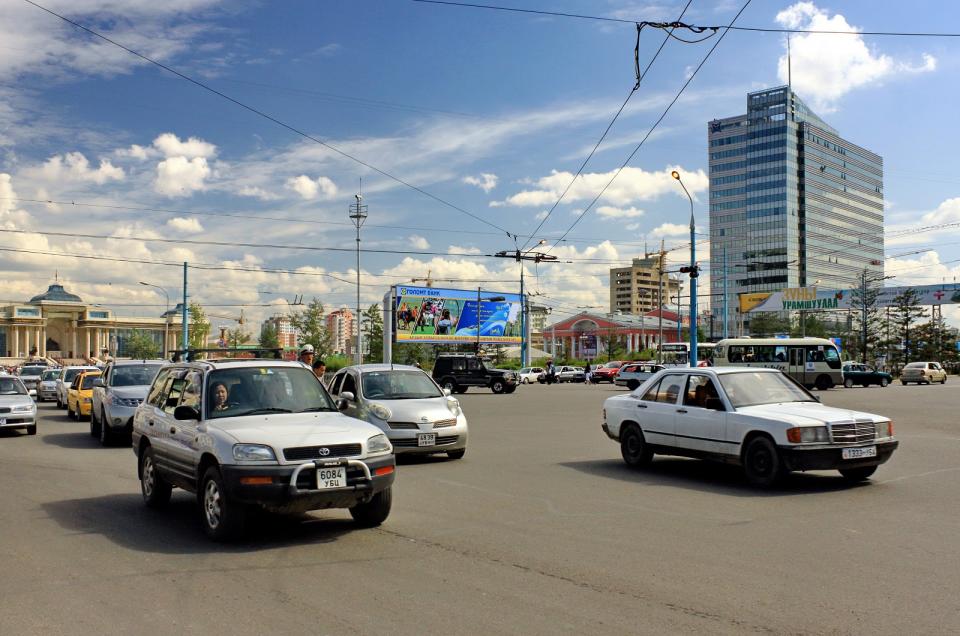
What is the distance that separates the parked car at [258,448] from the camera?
7.01 m

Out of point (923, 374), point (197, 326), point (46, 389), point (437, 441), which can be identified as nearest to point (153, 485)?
point (437, 441)

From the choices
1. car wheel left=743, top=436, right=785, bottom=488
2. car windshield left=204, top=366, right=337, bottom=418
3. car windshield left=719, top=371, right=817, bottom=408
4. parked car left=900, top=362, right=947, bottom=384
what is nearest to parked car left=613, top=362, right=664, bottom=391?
parked car left=900, top=362, right=947, bottom=384

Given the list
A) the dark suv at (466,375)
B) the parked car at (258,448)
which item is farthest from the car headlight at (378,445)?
the dark suv at (466,375)

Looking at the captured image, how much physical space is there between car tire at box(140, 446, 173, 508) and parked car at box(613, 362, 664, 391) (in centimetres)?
3865

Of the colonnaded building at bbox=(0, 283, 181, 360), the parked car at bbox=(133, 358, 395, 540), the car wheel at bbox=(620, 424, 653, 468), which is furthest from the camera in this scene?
the colonnaded building at bbox=(0, 283, 181, 360)

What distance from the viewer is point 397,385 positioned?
561 inches

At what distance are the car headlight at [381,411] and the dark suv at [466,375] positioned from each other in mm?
31311

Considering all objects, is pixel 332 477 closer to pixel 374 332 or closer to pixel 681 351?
pixel 681 351

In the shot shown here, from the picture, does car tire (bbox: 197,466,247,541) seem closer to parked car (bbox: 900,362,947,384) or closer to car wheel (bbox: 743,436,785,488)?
car wheel (bbox: 743,436,785,488)

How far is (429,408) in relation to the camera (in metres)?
13.4

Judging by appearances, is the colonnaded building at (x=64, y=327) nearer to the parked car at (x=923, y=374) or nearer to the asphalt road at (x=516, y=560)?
the parked car at (x=923, y=374)

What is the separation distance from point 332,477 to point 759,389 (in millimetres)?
6809

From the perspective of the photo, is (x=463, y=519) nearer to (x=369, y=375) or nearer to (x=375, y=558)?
(x=375, y=558)

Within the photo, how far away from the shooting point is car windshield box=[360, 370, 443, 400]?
45.7ft
